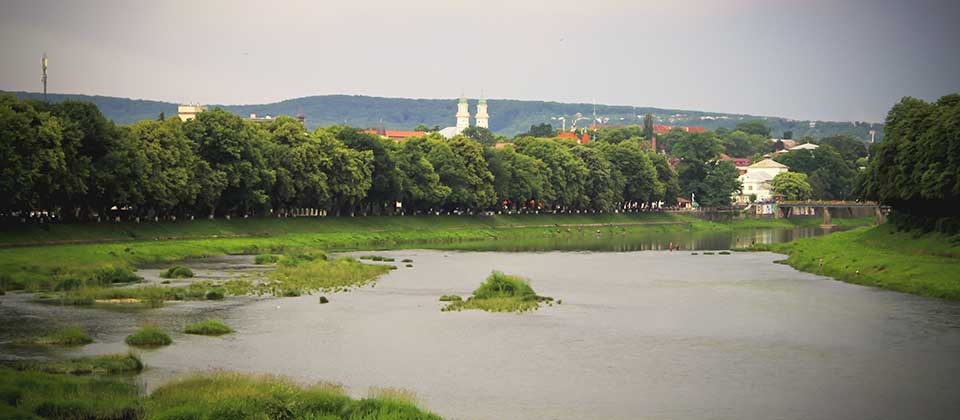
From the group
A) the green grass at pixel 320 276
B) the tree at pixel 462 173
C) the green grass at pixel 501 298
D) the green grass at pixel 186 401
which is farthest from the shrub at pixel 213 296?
the tree at pixel 462 173

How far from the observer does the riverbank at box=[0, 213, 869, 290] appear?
83938 mm

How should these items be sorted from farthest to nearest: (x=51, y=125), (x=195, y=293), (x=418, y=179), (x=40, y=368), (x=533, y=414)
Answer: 1. (x=418, y=179)
2. (x=51, y=125)
3. (x=195, y=293)
4. (x=40, y=368)
5. (x=533, y=414)

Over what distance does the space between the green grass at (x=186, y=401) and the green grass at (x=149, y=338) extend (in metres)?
10.3

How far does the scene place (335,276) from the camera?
3538 inches

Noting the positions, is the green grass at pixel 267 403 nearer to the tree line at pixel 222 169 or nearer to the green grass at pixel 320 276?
the green grass at pixel 320 276

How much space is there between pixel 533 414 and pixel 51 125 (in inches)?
2658

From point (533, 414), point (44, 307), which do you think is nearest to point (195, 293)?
point (44, 307)

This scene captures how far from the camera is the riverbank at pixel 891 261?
266 ft

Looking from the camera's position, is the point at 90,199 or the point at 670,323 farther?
the point at 90,199

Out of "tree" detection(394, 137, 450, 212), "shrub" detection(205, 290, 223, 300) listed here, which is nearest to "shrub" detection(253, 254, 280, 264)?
"shrub" detection(205, 290, 223, 300)

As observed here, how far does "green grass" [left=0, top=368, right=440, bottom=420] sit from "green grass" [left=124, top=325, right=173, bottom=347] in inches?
406

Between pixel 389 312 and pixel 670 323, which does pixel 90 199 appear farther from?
pixel 670 323

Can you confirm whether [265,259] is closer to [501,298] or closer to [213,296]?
[213,296]

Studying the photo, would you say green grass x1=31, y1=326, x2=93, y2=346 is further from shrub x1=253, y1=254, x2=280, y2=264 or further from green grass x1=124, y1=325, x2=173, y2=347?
shrub x1=253, y1=254, x2=280, y2=264
